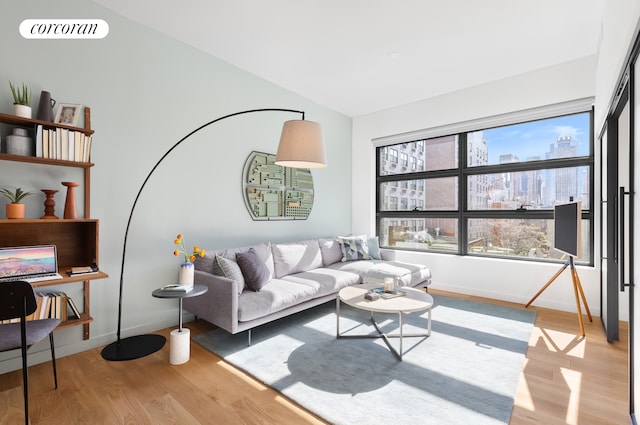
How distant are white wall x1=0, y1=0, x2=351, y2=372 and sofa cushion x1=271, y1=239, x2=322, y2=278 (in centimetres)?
43

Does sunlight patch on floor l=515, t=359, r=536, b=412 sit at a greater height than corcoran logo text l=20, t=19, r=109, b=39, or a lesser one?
lesser

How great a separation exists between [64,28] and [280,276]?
2.96 metres

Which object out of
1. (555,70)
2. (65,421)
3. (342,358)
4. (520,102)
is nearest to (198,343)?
(65,421)

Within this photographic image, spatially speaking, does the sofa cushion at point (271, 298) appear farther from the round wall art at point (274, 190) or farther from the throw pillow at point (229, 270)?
the round wall art at point (274, 190)

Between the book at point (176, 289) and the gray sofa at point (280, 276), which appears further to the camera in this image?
the gray sofa at point (280, 276)

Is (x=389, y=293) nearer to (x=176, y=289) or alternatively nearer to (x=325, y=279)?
(x=325, y=279)

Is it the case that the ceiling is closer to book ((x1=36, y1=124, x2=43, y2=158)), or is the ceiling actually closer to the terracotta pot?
book ((x1=36, y1=124, x2=43, y2=158))

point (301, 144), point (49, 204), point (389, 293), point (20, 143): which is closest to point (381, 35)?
point (301, 144)

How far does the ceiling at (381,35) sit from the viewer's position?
2701mm

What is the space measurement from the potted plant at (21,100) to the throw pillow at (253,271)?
194 cm

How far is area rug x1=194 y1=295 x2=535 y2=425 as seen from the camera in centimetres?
187

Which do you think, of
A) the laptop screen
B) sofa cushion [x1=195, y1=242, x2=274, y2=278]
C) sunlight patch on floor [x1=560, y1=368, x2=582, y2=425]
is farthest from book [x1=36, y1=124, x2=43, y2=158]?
sunlight patch on floor [x1=560, y1=368, x2=582, y2=425]

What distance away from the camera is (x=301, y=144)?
232 cm

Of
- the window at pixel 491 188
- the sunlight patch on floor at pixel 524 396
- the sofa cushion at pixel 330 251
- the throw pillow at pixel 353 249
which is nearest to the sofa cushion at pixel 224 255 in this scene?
the sofa cushion at pixel 330 251
